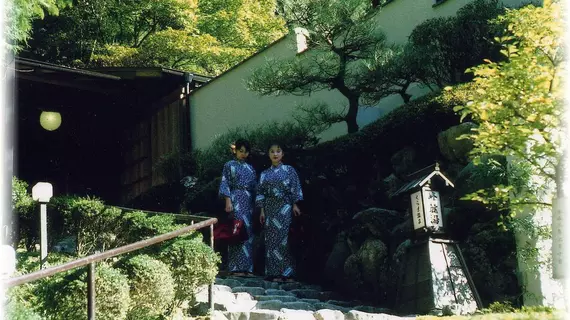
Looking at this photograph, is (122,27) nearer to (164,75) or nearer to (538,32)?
(164,75)

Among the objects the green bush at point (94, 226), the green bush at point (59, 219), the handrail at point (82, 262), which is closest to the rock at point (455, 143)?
the handrail at point (82, 262)

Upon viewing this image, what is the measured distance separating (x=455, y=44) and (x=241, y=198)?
3.88 metres

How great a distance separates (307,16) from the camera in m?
12.6

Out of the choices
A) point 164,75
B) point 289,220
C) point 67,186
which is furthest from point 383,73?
point 67,186

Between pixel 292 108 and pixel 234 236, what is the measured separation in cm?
528

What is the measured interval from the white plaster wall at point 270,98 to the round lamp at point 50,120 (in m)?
2.90

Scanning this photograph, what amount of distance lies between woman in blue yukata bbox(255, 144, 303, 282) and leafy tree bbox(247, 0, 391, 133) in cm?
233

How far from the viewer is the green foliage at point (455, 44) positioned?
1157 cm

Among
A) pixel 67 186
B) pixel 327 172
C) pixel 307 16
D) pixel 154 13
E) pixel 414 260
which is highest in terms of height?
pixel 154 13

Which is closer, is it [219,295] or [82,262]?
[82,262]

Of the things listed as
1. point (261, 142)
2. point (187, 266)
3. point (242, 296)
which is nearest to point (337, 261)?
point (242, 296)

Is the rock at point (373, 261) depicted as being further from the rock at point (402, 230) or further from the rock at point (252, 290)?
the rock at point (252, 290)

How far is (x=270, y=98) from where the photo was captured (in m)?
16.1

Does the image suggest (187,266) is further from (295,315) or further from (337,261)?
(337,261)
